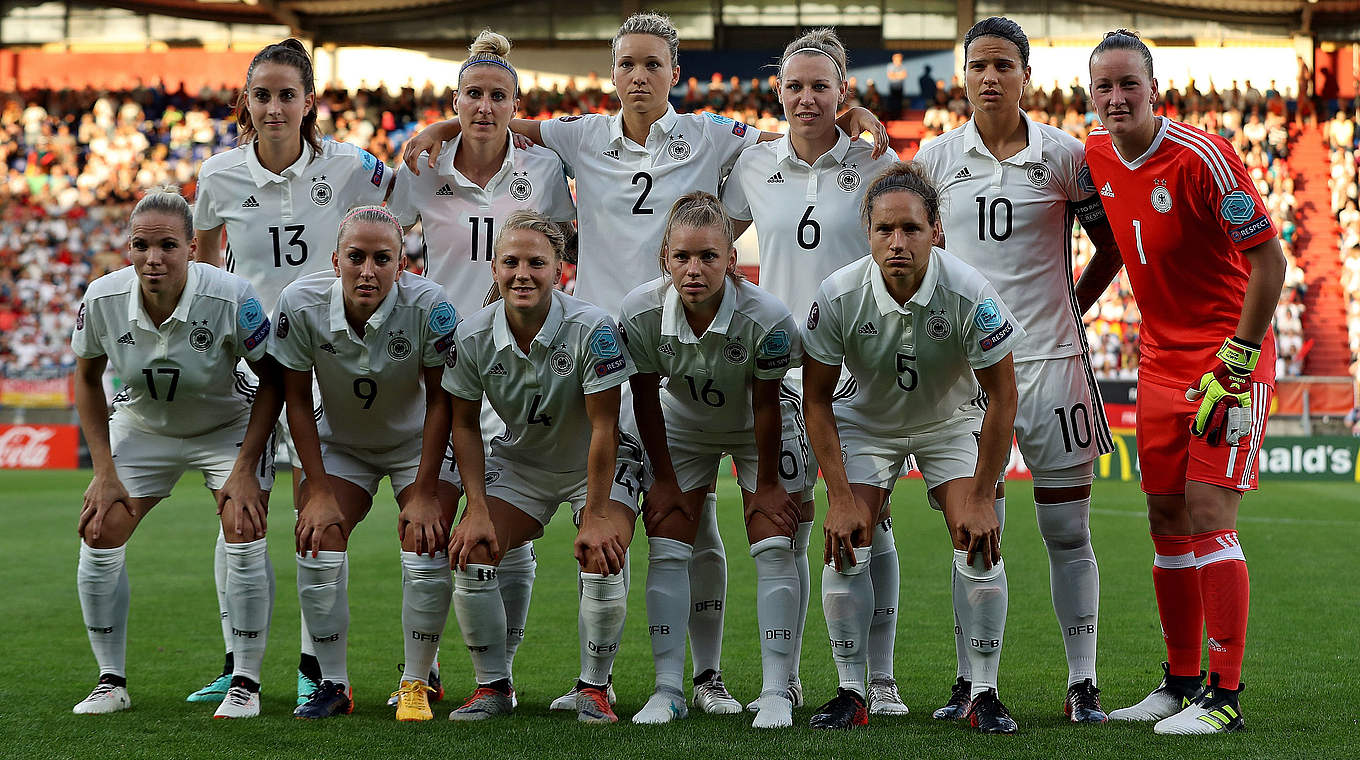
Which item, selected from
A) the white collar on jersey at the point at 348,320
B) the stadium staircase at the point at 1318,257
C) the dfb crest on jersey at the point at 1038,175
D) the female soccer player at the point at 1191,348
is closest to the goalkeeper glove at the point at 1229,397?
the female soccer player at the point at 1191,348

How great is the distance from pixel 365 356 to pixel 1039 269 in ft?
8.63

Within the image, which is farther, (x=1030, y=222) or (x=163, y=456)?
(x=163, y=456)

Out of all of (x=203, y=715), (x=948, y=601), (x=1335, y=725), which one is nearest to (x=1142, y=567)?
(x=948, y=601)

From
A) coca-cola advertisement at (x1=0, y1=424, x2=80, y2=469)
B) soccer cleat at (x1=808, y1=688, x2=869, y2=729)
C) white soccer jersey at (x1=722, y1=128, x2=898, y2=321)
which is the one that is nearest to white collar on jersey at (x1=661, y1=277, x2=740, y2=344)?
white soccer jersey at (x1=722, y1=128, x2=898, y2=321)

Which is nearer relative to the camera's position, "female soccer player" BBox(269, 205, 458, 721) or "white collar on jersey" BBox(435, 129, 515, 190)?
"female soccer player" BBox(269, 205, 458, 721)

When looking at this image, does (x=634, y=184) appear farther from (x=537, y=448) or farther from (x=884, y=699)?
(x=884, y=699)

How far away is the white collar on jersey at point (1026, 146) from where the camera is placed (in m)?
4.90

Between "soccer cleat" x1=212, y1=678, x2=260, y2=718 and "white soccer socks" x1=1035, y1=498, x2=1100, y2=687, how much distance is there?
303 centimetres

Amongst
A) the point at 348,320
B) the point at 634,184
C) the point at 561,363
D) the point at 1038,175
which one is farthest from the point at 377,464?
the point at 1038,175

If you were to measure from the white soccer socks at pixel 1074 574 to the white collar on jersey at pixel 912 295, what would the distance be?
981 mm

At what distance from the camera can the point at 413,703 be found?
4707 mm

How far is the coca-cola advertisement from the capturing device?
18859mm

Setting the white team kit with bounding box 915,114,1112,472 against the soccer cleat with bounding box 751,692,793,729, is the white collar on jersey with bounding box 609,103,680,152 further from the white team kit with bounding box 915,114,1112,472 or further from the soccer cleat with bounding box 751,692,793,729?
the soccer cleat with bounding box 751,692,793,729

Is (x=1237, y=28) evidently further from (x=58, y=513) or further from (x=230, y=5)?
(x=58, y=513)
